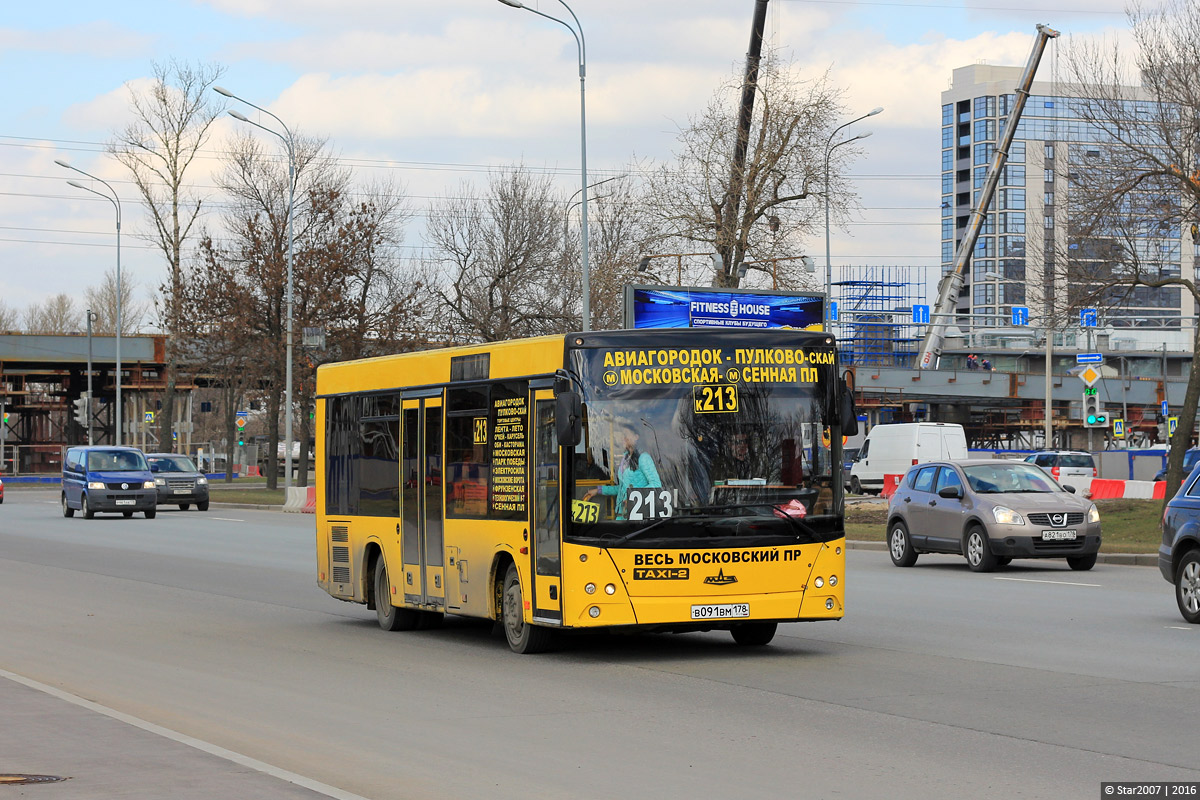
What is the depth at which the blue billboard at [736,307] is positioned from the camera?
624 inches

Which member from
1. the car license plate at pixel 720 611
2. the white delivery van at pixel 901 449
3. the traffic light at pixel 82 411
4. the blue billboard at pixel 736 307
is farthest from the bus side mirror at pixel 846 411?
the traffic light at pixel 82 411

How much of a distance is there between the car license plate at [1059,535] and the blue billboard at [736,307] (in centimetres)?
618

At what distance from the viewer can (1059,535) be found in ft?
73.2

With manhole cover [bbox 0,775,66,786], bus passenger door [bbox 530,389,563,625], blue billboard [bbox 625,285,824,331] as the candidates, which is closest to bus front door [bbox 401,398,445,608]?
bus passenger door [bbox 530,389,563,625]

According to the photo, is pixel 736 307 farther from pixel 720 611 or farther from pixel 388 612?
pixel 388 612

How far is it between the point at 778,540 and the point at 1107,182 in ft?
61.6

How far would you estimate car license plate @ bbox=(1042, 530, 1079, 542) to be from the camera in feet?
73.0

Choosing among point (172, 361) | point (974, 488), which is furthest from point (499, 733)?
point (172, 361)

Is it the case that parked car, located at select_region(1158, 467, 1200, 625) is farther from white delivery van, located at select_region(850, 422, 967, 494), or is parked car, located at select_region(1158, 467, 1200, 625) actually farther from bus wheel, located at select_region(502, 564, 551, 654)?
white delivery van, located at select_region(850, 422, 967, 494)

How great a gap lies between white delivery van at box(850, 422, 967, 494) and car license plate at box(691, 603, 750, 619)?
37829mm

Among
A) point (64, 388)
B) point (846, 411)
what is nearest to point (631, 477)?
point (846, 411)

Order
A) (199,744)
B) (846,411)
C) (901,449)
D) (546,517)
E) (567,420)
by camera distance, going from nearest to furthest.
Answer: (199,744), (567,420), (546,517), (846,411), (901,449)

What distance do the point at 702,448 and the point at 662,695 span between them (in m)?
2.46

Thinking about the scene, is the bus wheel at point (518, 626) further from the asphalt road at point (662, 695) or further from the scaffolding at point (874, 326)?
the scaffolding at point (874, 326)
